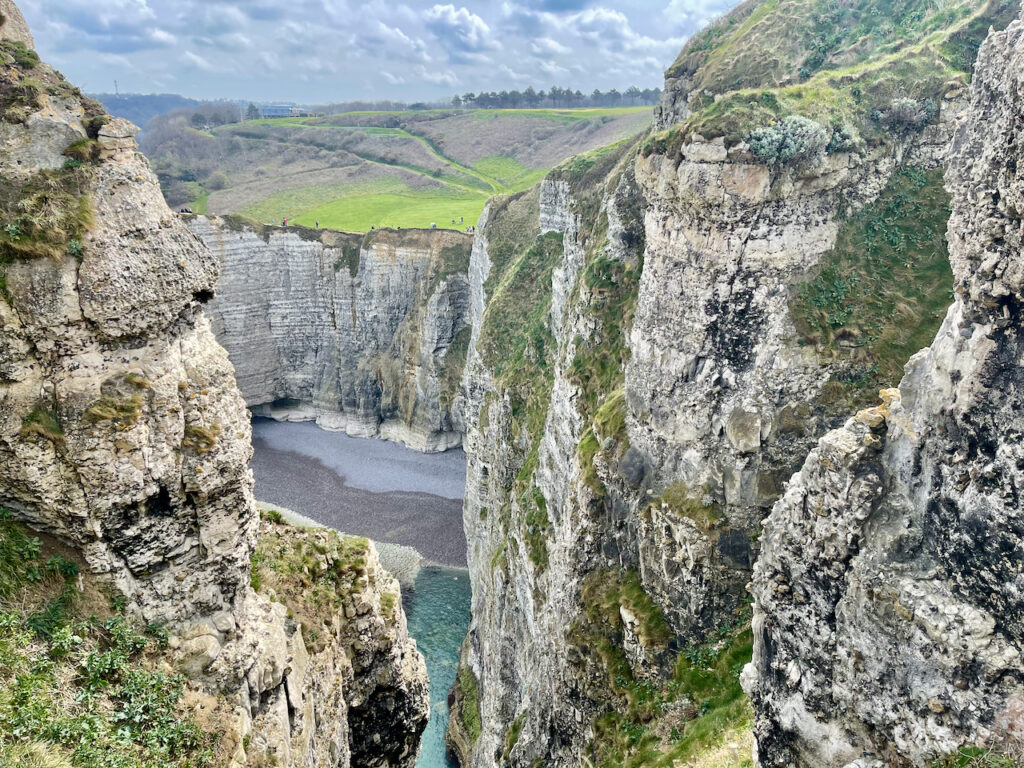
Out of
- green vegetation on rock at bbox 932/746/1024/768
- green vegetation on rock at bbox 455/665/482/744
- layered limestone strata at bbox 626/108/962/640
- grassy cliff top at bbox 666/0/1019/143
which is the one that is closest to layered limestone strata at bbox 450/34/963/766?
layered limestone strata at bbox 626/108/962/640

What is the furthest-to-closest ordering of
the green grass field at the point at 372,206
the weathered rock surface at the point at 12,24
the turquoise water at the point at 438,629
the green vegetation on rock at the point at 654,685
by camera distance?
the green grass field at the point at 372,206 < the turquoise water at the point at 438,629 < the green vegetation on rock at the point at 654,685 < the weathered rock surface at the point at 12,24

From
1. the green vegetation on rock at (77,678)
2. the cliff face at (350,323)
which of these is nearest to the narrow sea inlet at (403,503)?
the cliff face at (350,323)

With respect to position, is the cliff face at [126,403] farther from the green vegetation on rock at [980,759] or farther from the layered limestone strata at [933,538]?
the green vegetation on rock at [980,759]

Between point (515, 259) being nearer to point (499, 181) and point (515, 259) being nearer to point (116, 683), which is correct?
point (116, 683)

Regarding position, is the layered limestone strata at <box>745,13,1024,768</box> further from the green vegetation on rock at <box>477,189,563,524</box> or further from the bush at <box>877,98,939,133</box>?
the green vegetation on rock at <box>477,189,563,524</box>

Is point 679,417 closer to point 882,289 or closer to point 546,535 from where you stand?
point 882,289
